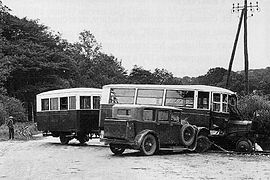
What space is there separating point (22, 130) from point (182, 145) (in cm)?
1902

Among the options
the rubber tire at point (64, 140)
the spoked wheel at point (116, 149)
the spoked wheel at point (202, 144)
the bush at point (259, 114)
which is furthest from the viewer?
the rubber tire at point (64, 140)

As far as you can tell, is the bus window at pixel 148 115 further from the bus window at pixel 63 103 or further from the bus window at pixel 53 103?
the bus window at pixel 53 103

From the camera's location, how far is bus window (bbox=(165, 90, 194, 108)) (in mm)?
21891

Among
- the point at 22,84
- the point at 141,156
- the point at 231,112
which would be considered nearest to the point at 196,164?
the point at 141,156

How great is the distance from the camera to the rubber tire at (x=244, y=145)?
68.3 ft

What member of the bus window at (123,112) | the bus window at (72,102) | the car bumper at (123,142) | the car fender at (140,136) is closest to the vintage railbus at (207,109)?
the bus window at (123,112)

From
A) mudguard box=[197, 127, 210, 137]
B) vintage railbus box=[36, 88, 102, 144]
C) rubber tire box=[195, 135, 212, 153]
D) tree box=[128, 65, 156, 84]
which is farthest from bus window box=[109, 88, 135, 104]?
tree box=[128, 65, 156, 84]

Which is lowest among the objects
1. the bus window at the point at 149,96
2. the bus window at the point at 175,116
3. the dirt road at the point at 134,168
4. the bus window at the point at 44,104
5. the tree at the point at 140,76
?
the dirt road at the point at 134,168

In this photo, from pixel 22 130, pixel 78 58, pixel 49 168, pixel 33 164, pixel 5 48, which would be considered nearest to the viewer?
pixel 49 168

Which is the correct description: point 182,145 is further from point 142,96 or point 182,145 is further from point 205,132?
point 142,96

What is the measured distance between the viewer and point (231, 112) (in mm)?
22625

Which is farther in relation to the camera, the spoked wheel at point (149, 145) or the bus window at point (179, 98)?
the bus window at point (179, 98)

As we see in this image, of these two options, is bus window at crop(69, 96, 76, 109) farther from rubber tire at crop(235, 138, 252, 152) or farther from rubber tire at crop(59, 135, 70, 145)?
rubber tire at crop(235, 138, 252, 152)

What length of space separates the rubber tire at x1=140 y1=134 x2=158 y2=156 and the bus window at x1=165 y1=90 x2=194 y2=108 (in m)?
3.18
